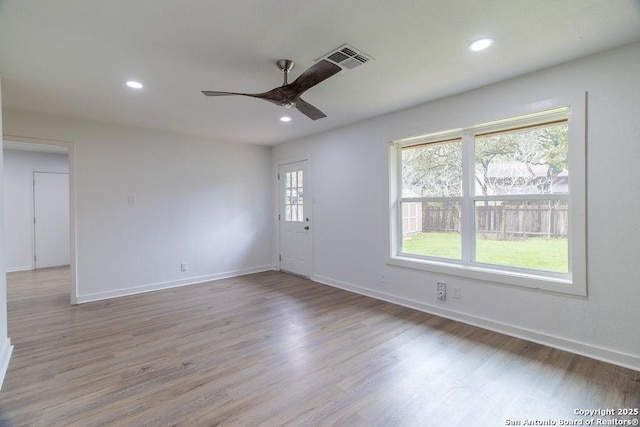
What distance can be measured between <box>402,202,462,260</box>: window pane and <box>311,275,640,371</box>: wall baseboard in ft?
2.09

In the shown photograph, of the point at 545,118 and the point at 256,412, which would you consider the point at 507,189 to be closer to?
the point at 545,118

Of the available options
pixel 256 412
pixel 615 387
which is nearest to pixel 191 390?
pixel 256 412

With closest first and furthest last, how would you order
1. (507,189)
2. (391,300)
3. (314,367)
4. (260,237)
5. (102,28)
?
(102,28) < (314,367) < (507,189) < (391,300) < (260,237)

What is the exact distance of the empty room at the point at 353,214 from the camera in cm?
187

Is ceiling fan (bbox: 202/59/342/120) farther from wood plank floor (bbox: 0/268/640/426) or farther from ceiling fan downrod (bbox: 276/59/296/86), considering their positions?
wood plank floor (bbox: 0/268/640/426)

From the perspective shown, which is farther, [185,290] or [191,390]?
[185,290]

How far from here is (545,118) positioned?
2.70 m

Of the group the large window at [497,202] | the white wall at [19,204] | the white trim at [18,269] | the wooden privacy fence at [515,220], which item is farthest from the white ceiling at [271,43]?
the white trim at [18,269]

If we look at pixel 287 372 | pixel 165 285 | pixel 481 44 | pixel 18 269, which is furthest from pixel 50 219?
pixel 481 44

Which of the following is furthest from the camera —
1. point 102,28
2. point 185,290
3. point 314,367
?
point 185,290

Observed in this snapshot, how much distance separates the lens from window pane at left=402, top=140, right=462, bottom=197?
3.38 m

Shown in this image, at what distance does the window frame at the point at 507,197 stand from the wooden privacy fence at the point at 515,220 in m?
0.10

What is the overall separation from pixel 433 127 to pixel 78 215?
4.74 meters

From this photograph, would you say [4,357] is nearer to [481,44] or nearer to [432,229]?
[432,229]
